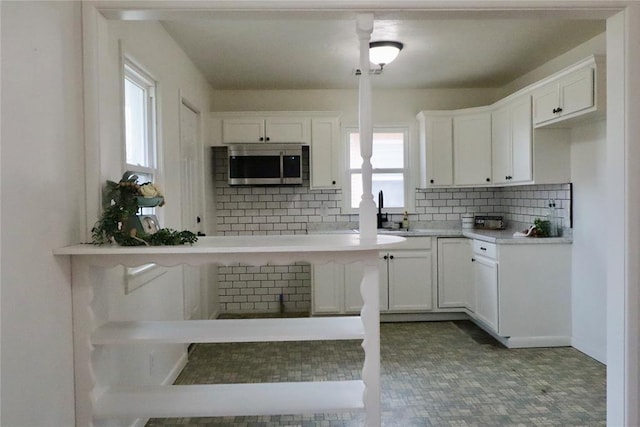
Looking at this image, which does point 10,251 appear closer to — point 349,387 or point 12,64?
point 12,64

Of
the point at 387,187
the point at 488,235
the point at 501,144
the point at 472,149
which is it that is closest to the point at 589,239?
the point at 488,235

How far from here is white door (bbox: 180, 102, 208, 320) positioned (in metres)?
3.82

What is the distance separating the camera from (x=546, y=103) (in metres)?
3.66

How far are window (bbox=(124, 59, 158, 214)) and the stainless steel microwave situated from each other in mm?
1761

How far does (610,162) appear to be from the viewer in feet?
7.12

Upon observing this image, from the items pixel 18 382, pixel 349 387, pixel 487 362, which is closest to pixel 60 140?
pixel 18 382

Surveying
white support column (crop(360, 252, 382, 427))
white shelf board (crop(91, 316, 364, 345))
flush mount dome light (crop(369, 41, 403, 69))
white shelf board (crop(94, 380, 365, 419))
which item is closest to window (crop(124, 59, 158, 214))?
white shelf board (crop(91, 316, 364, 345))

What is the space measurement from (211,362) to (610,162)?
308cm

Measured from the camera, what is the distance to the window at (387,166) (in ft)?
17.0

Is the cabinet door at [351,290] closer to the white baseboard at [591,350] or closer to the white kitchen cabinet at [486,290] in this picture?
the white kitchen cabinet at [486,290]

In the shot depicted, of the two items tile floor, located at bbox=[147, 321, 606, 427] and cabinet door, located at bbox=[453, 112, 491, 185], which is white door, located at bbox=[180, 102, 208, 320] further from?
cabinet door, located at bbox=[453, 112, 491, 185]

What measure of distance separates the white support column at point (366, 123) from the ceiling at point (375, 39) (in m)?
0.75

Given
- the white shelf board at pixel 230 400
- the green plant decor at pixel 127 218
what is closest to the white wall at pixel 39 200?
the green plant decor at pixel 127 218

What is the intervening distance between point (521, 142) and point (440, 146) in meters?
0.97
